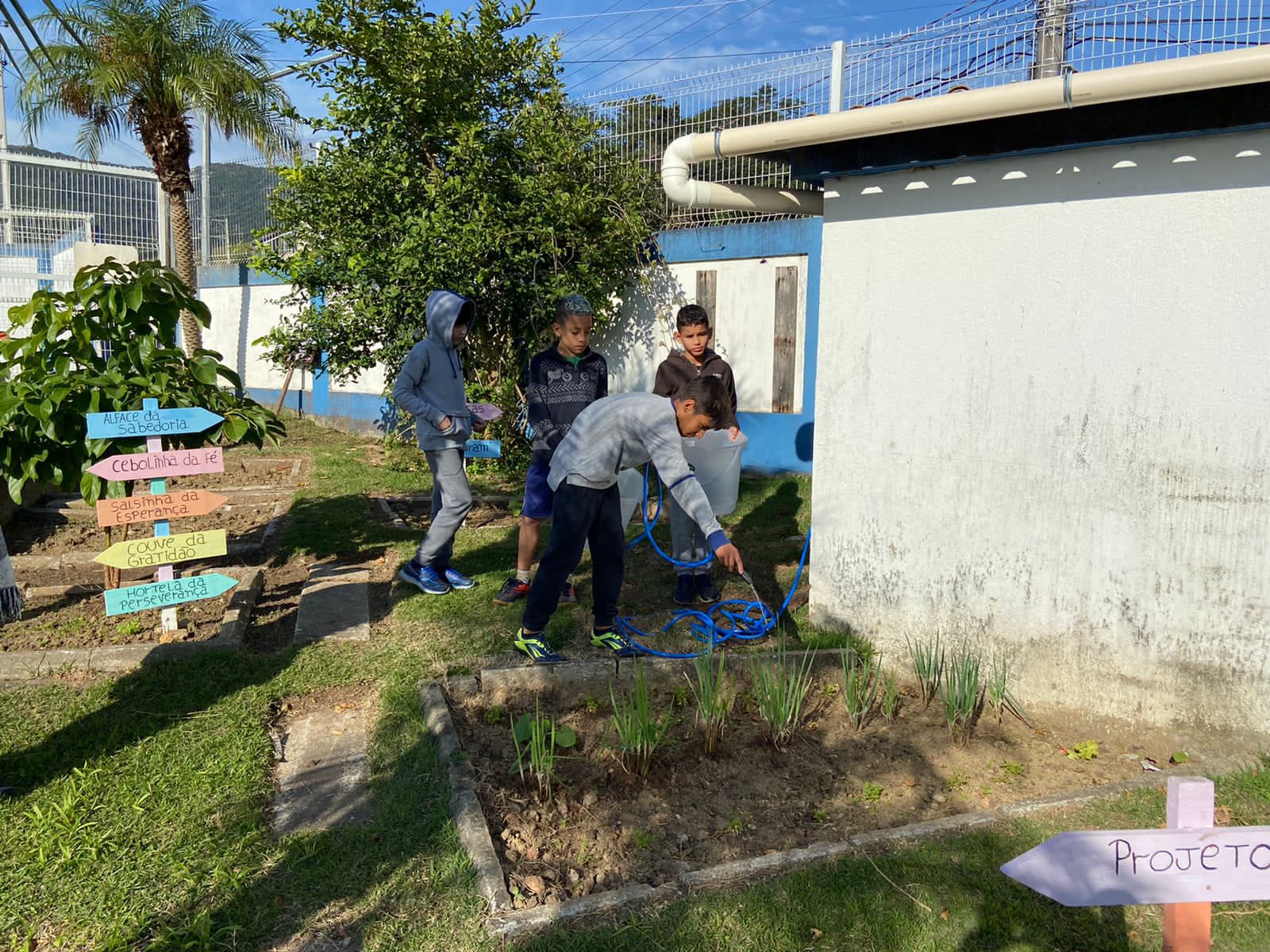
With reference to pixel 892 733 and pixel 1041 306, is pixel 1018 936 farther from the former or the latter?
pixel 1041 306

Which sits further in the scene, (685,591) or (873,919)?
(685,591)

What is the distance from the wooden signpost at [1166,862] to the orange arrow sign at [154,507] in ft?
13.7

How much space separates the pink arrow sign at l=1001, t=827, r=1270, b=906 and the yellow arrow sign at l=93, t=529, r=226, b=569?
13.6 ft

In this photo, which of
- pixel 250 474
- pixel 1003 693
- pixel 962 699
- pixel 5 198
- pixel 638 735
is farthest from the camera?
pixel 5 198

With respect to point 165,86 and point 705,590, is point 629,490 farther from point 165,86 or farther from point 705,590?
point 165,86

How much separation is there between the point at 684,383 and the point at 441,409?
1.42 m

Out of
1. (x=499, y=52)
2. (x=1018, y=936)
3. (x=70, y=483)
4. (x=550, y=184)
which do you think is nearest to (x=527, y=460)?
(x=550, y=184)

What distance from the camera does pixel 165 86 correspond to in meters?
15.0

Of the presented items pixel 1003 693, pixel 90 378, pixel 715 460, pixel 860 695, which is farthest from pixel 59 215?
pixel 1003 693

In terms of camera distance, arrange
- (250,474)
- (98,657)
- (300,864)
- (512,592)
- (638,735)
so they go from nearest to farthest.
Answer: (300,864) < (638,735) < (98,657) < (512,592) < (250,474)

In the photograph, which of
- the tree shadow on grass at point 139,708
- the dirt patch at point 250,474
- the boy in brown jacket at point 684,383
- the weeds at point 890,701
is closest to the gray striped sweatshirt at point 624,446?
the weeds at point 890,701

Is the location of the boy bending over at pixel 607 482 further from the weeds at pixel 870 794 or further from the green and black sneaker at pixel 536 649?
the weeds at pixel 870 794

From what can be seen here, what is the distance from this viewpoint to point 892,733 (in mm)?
4137

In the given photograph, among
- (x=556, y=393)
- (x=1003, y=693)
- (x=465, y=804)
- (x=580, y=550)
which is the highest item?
(x=556, y=393)
